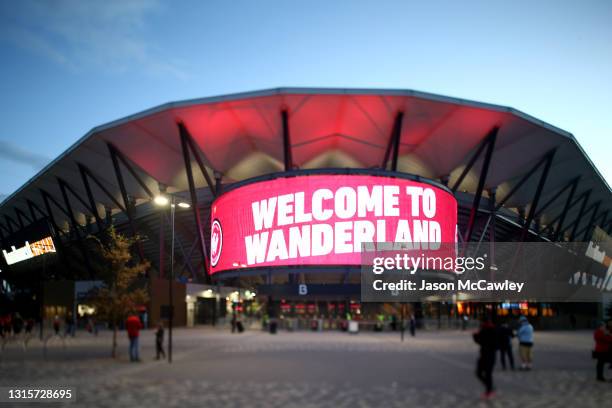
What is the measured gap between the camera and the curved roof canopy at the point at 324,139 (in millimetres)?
49094

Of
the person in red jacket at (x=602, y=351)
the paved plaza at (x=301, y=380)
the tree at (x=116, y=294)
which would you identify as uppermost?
the tree at (x=116, y=294)

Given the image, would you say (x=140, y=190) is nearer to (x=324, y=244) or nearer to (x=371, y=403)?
(x=324, y=244)

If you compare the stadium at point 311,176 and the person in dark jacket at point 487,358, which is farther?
the stadium at point 311,176

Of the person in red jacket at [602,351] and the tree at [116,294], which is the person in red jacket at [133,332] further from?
the person in red jacket at [602,351]

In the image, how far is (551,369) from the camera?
19688 mm

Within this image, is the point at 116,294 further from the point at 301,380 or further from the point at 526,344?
the point at 526,344

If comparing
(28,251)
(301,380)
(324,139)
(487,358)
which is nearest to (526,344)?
(487,358)

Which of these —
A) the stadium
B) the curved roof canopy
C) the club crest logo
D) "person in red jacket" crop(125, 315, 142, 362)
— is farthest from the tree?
the club crest logo

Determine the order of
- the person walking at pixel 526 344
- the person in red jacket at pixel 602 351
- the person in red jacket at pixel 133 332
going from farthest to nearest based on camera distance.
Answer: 1. the person in red jacket at pixel 133 332
2. the person walking at pixel 526 344
3. the person in red jacket at pixel 602 351

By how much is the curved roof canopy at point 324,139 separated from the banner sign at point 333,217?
5683mm

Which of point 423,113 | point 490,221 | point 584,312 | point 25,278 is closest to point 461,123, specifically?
point 423,113

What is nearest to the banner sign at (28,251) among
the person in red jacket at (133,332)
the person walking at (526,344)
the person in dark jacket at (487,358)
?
the person in red jacket at (133,332)

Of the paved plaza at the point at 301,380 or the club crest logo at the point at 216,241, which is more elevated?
the club crest logo at the point at 216,241

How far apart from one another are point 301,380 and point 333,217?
110 feet
